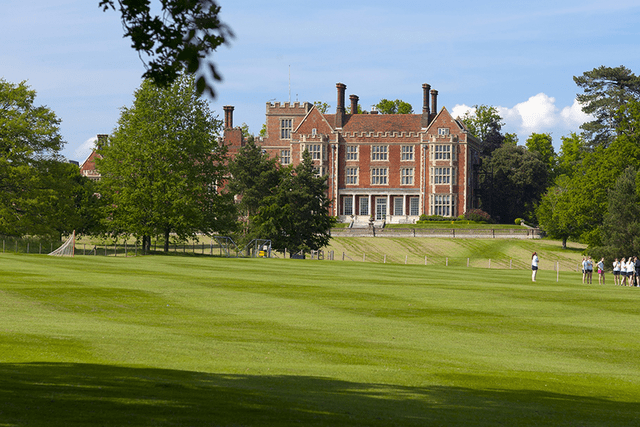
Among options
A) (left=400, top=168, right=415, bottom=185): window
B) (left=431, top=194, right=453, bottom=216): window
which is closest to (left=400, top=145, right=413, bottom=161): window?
(left=400, top=168, right=415, bottom=185): window

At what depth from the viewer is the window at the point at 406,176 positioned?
93375 mm

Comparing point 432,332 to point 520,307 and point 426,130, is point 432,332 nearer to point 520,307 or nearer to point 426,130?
point 520,307

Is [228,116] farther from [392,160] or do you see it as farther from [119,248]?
[119,248]

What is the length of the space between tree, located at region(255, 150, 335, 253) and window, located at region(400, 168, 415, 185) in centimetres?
3058

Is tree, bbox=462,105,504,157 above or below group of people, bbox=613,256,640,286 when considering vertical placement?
above

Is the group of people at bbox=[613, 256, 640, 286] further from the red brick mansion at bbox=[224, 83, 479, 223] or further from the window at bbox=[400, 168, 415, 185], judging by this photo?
the window at bbox=[400, 168, 415, 185]

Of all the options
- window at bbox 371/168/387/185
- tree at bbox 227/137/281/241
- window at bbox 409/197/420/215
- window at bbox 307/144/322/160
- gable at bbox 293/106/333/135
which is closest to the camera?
tree at bbox 227/137/281/241

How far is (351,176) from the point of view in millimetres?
94750

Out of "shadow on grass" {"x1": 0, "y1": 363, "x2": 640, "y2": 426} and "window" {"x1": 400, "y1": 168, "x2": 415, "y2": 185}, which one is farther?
"window" {"x1": 400, "y1": 168, "x2": 415, "y2": 185}

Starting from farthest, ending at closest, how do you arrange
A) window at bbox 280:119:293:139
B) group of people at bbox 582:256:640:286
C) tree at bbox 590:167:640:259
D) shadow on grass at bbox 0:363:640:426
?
window at bbox 280:119:293:139, tree at bbox 590:167:640:259, group of people at bbox 582:256:640:286, shadow on grass at bbox 0:363:640:426

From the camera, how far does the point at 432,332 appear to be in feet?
62.2

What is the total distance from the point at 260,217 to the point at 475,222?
33.0 metres

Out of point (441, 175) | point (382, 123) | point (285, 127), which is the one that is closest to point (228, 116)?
point (285, 127)

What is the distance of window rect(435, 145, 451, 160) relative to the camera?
300 ft
